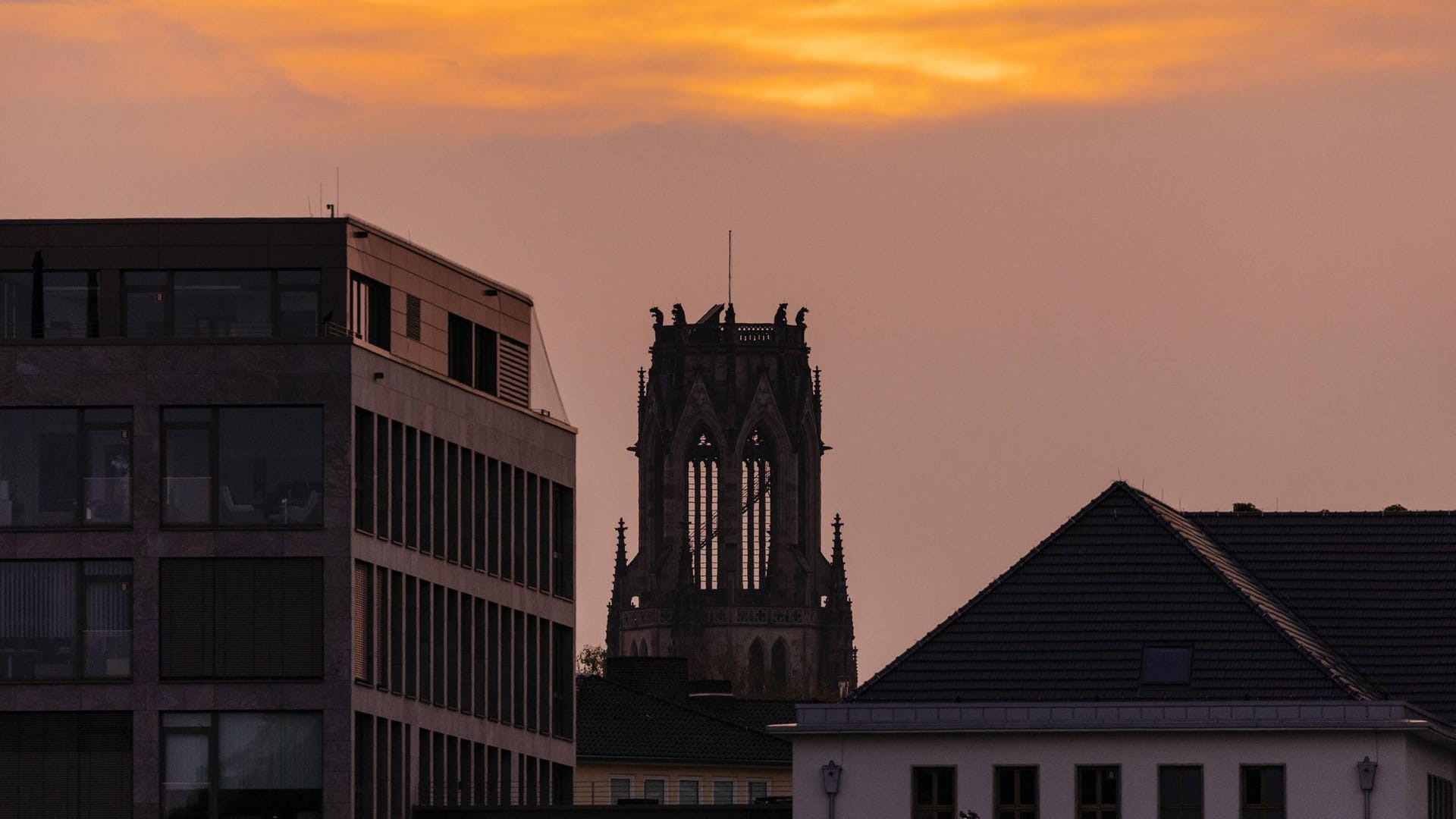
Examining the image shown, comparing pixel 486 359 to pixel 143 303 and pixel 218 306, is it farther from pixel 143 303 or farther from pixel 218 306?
pixel 143 303

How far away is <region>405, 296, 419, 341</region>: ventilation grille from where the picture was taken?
342ft

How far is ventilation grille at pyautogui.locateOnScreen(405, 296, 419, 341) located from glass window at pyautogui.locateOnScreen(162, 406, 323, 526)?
6080mm

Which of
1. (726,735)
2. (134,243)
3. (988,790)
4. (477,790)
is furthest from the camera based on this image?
(726,735)

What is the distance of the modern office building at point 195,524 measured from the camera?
97.6 m

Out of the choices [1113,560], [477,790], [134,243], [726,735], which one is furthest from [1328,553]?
[726,735]

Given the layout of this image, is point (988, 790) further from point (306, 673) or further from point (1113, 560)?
point (306, 673)

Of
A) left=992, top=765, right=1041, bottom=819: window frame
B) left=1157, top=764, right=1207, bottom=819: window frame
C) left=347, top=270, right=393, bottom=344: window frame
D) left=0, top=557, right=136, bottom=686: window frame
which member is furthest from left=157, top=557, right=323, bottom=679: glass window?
left=1157, top=764, right=1207, bottom=819: window frame

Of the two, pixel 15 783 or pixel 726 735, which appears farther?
pixel 726 735

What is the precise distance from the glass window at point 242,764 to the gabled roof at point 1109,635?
11365 mm

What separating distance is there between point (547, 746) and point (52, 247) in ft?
63.3

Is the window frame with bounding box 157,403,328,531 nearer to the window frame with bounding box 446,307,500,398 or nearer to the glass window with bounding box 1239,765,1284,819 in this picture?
the window frame with bounding box 446,307,500,398

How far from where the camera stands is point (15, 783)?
97562 mm

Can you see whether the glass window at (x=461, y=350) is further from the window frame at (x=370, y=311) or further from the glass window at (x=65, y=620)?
the glass window at (x=65, y=620)

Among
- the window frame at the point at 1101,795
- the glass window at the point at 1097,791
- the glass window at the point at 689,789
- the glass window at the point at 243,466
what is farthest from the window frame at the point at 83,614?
the glass window at the point at 689,789
